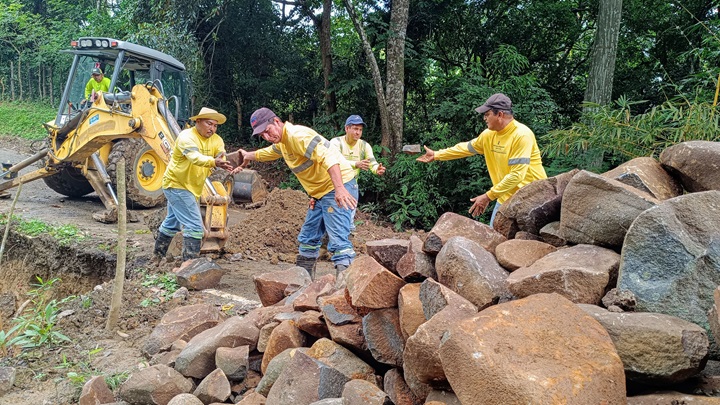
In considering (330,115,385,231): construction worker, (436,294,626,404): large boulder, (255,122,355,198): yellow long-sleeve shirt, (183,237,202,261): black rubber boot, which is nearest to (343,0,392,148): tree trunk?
(330,115,385,231): construction worker

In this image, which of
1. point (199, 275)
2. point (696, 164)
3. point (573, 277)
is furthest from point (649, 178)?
point (199, 275)

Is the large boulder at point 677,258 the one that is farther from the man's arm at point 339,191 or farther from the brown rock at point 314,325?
the man's arm at point 339,191

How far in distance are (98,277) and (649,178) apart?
20.0ft

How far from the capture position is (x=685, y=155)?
2.62 metres

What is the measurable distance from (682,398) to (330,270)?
4.91 metres

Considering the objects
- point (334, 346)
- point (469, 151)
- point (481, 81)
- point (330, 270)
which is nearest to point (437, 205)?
point (481, 81)

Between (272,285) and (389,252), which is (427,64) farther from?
(389,252)

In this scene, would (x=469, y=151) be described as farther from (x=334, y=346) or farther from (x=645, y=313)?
(x=645, y=313)

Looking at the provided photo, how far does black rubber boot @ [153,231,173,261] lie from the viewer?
6.01m

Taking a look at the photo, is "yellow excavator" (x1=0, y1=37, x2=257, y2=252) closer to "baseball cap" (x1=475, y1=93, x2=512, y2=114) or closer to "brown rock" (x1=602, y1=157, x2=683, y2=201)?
"baseball cap" (x1=475, y1=93, x2=512, y2=114)

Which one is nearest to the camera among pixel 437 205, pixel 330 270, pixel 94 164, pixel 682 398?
pixel 682 398

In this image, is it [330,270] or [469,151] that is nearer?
[469,151]

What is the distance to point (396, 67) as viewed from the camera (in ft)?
33.1

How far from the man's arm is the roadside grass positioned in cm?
1640
